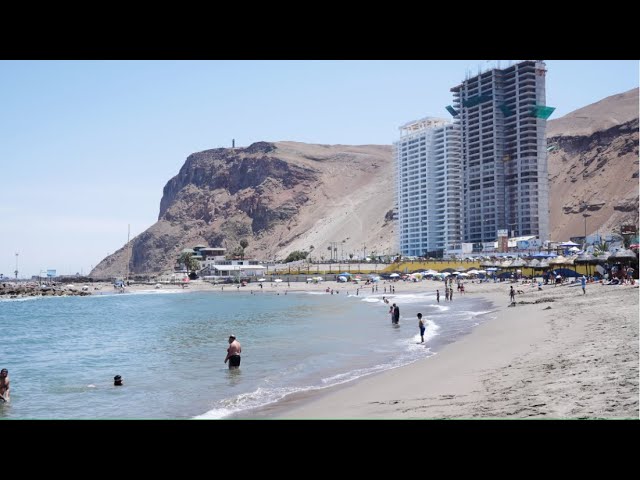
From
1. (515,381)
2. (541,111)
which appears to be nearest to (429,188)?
(541,111)

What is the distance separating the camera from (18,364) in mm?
18531

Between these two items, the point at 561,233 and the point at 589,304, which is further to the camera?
the point at 561,233

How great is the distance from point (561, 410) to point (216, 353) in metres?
14.3

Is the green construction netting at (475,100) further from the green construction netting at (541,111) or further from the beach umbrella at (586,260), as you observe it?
the beach umbrella at (586,260)

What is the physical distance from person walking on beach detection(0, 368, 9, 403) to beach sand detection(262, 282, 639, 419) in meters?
6.18

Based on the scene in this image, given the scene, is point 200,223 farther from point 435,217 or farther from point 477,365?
point 477,365

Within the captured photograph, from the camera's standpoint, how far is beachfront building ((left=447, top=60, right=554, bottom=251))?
109 m

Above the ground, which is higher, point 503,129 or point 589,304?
point 503,129

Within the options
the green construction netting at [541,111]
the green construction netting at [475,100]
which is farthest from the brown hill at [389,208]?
the green construction netting at [475,100]

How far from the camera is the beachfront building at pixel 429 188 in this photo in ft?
389

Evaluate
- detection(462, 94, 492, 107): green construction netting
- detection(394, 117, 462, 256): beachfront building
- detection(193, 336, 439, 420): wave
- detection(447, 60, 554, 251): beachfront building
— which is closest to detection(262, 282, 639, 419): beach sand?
detection(193, 336, 439, 420): wave
